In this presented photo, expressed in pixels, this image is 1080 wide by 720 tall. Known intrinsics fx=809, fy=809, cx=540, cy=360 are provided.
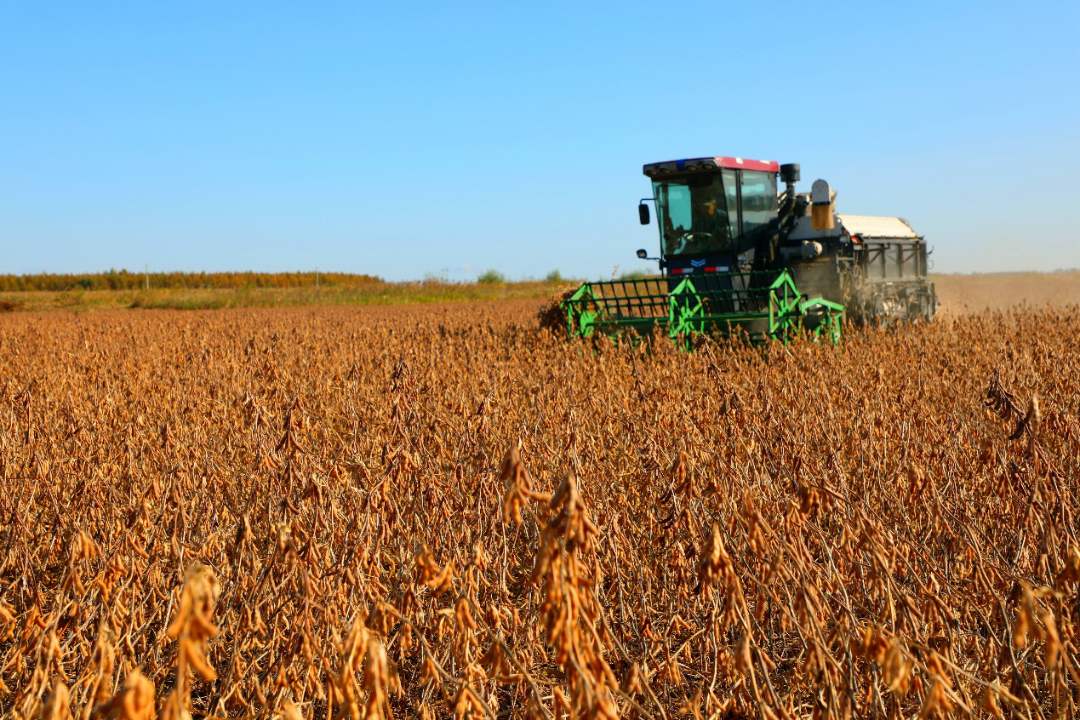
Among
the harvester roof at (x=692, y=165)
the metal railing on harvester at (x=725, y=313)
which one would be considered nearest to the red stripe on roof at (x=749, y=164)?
the harvester roof at (x=692, y=165)

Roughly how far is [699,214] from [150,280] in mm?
40377

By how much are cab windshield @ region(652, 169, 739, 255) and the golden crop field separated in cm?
568

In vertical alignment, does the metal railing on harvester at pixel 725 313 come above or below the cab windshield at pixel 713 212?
below

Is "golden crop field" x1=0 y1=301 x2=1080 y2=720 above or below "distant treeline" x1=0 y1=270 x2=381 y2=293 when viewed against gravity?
below

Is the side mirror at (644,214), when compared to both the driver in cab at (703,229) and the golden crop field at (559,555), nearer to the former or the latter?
the driver in cab at (703,229)

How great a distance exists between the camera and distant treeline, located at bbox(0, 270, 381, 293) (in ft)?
147

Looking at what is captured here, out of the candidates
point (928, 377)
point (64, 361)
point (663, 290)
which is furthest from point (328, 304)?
point (928, 377)

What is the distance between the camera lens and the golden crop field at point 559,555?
55.0 inches

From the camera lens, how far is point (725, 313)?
33.5ft

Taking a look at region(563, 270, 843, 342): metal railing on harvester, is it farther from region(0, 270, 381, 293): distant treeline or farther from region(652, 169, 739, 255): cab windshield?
region(0, 270, 381, 293): distant treeline

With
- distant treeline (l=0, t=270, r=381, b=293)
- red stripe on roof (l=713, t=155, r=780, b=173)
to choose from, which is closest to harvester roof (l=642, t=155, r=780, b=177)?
red stripe on roof (l=713, t=155, r=780, b=173)

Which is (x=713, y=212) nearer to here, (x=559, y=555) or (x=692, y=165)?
(x=692, y=165)

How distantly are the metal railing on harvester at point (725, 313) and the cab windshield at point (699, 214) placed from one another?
64 centimetres

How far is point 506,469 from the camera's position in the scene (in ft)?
4.27
